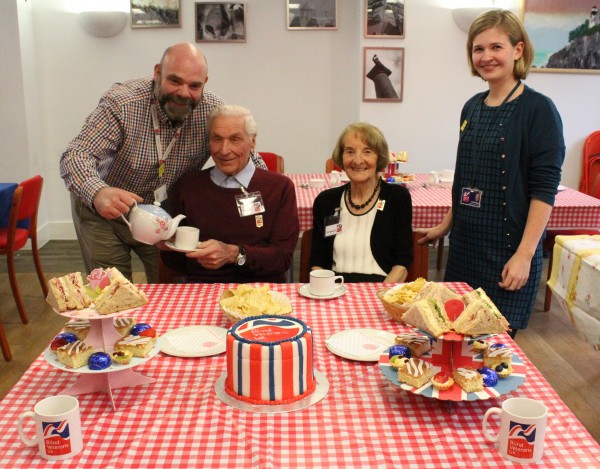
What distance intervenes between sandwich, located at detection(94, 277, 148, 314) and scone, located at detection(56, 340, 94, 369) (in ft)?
0.27

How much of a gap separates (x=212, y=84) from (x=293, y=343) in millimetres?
4922

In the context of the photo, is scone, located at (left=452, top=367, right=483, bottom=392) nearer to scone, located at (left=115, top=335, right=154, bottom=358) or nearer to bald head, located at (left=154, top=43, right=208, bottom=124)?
scone, located at (left=115, top=335, right=154, bottom=358)

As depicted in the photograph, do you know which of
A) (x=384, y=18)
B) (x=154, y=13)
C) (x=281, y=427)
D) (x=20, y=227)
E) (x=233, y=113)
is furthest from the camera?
(x=154, y=13)

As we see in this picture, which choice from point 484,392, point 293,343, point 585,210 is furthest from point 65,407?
point 585,210

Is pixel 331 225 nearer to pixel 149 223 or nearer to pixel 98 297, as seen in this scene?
pixel 149 223

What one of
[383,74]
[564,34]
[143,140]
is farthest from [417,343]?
[564,34]

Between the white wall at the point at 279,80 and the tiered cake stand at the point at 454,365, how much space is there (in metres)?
4.43

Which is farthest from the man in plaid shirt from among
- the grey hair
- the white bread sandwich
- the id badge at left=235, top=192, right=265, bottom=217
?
the white bread sandwich

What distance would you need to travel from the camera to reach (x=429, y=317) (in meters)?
1.28

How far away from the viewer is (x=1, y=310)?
4094 mm

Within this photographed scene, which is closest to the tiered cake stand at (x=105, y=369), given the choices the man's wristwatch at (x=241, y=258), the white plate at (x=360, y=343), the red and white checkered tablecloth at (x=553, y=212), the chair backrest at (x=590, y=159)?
the white plate at (x=360, y=343)

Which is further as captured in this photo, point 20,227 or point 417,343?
point 20,227

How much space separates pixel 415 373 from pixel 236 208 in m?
1.25

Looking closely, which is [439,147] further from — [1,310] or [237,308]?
[237,308]
